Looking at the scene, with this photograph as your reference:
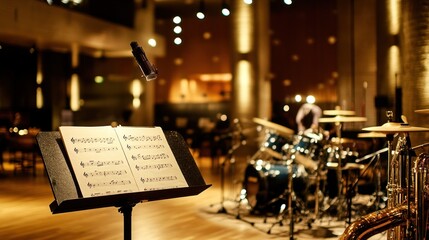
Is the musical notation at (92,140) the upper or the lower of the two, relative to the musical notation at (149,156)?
upper

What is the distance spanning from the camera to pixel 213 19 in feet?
64.6

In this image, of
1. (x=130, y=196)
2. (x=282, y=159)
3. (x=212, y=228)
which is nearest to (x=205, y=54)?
(x=282, y=159)

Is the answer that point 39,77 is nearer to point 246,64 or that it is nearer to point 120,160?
point 246,64

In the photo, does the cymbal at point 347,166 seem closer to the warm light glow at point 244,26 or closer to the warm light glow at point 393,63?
the warm light glow at point 244,26

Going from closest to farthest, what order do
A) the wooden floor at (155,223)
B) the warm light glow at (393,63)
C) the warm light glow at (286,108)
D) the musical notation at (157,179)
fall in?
the musical notation at (157,179) < the wooden floor at (155,223) < the warm light glow at (393,63) < the warm light glow at (286,108)

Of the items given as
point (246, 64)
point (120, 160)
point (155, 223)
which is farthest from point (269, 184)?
point (246, 64)

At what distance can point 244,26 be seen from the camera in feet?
39.6

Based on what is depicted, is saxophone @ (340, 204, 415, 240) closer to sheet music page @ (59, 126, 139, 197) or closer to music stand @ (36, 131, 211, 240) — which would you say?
music stand @ (36, 131, 211, 240)

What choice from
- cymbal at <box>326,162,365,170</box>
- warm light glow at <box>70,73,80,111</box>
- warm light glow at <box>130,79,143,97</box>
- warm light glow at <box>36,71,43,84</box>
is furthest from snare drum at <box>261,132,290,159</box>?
warm light glow at <box>36,71,43,84</box>

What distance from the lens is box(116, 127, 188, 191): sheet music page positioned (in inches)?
136

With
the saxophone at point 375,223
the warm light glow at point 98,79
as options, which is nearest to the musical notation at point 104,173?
the saxophone at point 375,223

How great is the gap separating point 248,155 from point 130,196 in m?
8.83

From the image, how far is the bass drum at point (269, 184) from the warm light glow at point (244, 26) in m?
4.95

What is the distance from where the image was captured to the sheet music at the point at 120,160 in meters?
3.20
